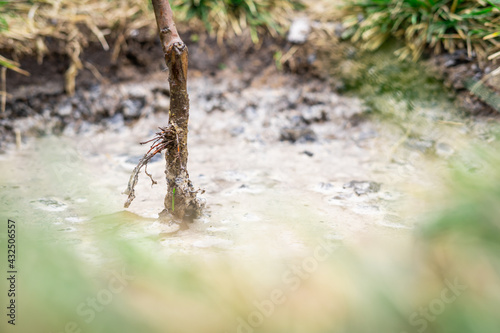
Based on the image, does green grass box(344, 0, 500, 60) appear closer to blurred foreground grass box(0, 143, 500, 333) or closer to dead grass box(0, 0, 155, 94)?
dead grass box(0, 0, 155, 94)

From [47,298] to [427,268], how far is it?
0.53 m

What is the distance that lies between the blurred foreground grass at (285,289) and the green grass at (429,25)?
1594mm

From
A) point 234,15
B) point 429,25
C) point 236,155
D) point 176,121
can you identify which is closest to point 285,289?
point 176,121

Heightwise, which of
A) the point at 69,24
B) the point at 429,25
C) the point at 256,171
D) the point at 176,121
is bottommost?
the point at 256,171

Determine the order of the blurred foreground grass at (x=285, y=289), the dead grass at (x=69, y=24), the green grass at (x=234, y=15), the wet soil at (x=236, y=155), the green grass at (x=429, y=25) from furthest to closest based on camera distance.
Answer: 1. the green grass at (x=234, y=15)
2. the dead grass at (x=69, y=24)
3. the green grass at (x=429, y=25)
4. the wet soil at (x=236, y=155)
5. the blurred foreground grass at (x=285, y=289)

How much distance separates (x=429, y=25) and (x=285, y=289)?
77.4 inches

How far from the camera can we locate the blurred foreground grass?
51 centimetres

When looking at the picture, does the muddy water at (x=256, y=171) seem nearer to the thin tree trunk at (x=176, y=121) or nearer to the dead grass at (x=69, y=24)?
the thin tree trunk at (x=176, y=121)

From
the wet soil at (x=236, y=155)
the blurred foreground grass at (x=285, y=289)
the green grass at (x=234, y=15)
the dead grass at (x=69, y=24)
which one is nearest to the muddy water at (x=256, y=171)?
the wet soil at (x=236, y=155)

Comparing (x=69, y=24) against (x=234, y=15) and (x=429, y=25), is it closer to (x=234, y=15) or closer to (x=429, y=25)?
(x=234, y=15)

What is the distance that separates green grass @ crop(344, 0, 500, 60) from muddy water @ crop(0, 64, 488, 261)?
1.11ft

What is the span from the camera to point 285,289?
2.19 ft

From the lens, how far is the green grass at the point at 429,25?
199 centimetres

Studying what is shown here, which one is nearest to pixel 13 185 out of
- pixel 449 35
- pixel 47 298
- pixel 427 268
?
pixel 47 298
